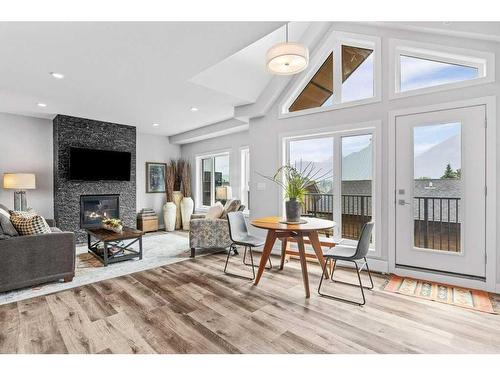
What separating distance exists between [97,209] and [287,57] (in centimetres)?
506

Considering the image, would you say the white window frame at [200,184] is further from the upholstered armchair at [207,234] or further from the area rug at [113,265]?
the upholstered armchair at [207,234]

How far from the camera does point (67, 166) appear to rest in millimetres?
5227

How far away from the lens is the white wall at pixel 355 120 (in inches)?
115

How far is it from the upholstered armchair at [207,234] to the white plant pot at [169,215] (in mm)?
2673

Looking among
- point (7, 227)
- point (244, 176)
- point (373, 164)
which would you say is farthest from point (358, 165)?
point (7, 227)

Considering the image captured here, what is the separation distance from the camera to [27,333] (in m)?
2.07

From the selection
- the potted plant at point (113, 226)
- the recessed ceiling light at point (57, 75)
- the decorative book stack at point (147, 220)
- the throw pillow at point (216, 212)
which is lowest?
the decorative book stack at point (147, 220)

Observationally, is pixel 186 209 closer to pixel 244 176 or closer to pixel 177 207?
pixel 177 207

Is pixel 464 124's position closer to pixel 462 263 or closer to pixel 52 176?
pixel 462 263

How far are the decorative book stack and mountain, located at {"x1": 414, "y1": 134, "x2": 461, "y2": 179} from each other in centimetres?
564

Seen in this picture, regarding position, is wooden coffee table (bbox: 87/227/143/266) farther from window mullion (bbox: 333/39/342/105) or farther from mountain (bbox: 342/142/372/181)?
window mullion (bbox: 333/39/342/105)

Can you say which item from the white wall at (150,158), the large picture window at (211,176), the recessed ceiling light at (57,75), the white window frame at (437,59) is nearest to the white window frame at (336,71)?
the white window frame at (437,59)

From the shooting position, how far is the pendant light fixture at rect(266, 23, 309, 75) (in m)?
2.57

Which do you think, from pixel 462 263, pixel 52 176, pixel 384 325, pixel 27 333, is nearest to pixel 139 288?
pixel 27 333
